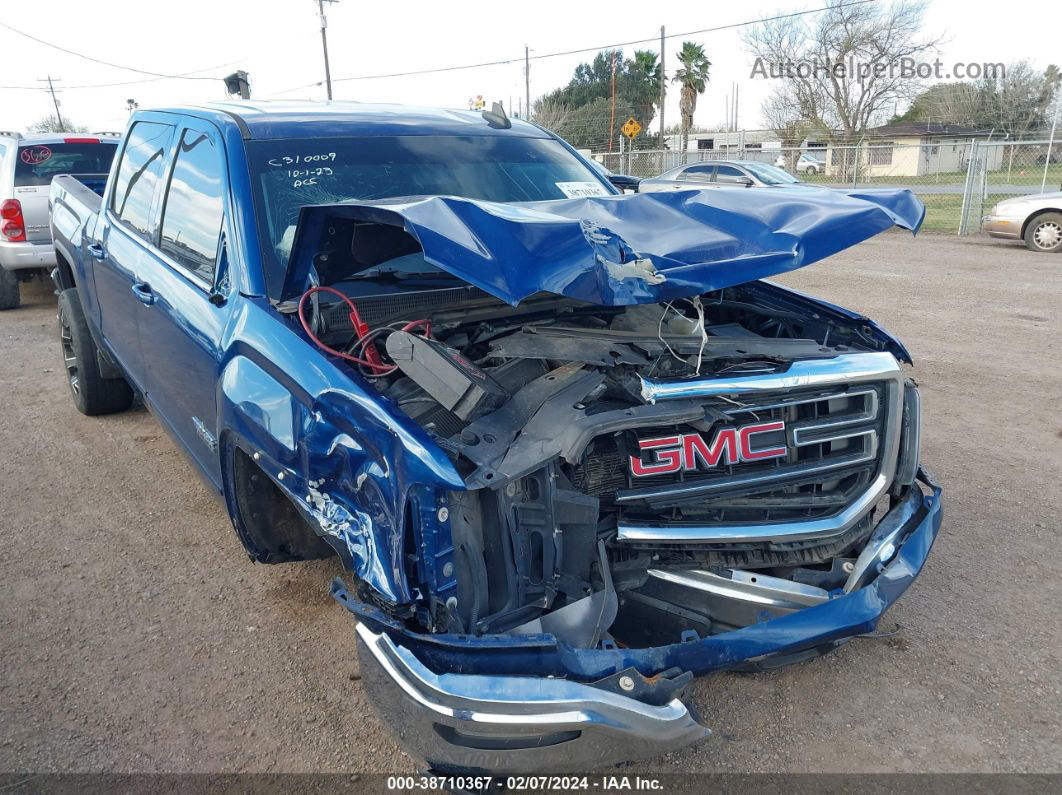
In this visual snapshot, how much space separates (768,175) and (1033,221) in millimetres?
4880

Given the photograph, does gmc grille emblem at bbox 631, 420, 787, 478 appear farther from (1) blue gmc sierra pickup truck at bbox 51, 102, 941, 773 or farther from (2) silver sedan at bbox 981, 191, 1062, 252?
(2) silver sedan at bbox 981, 191, 1062, 252

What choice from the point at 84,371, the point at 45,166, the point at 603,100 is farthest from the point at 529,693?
the point at 603,100

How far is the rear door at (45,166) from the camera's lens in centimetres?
855

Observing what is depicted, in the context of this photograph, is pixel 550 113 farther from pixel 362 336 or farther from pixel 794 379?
pixel 794 379

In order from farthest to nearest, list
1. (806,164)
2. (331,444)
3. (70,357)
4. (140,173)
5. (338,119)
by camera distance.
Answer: (806,164) < (70,357) < (140,173) < (338,119) < (331,444)

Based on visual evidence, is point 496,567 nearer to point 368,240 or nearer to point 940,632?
point 368,240

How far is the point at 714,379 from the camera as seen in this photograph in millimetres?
2508

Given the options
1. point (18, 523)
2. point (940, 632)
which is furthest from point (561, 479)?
point (18, 523)

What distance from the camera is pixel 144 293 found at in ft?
11.9

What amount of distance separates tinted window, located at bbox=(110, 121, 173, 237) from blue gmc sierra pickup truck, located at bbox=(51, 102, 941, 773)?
651mm

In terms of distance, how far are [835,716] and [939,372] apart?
452 cm

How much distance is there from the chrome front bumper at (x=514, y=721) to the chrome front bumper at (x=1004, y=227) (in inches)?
549

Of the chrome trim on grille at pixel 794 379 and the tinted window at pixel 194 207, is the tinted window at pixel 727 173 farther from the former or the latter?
the chrome trim on grille at pixel 794 379

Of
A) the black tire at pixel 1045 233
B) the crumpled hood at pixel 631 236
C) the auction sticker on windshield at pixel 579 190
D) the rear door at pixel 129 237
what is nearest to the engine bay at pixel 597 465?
the crumpled hood at pixel 631 236
